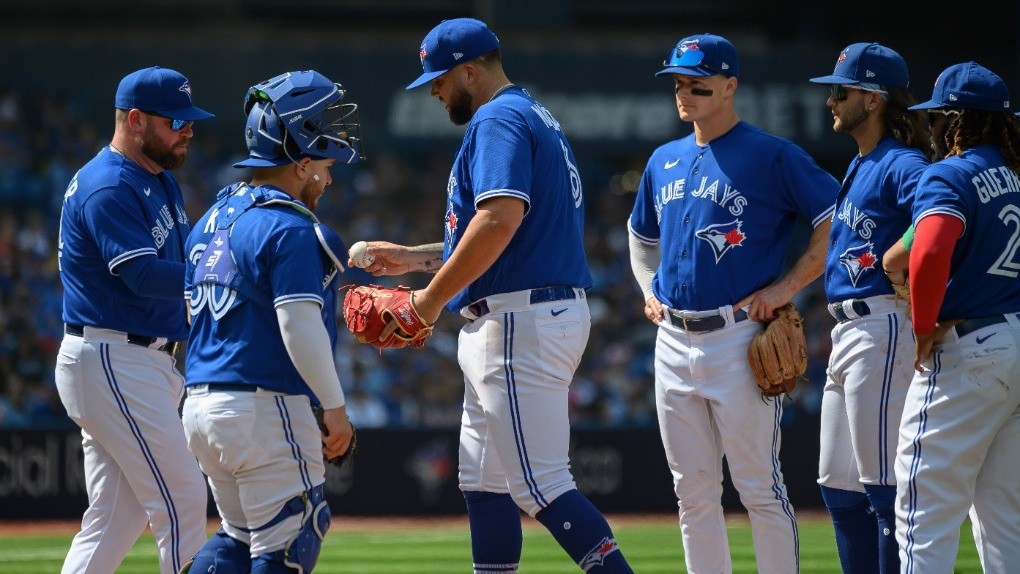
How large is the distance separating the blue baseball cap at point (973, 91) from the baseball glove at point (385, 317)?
2.01 meters

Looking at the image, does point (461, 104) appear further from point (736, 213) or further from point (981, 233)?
point (981, 233)

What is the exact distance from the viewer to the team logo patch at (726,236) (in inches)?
196

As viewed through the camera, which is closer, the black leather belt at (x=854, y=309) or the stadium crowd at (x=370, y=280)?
the black leather belt at (x=854, y=309)

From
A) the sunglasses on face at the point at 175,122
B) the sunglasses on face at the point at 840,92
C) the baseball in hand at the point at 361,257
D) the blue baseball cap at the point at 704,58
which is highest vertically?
the blue baseball cap at the point at 704,58

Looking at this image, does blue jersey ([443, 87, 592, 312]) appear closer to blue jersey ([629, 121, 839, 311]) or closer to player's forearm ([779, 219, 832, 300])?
blue jersey ([629, 121, 839, 311])

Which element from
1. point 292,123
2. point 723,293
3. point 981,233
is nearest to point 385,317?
point 292,123

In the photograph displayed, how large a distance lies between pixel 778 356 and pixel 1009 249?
937 millimetres

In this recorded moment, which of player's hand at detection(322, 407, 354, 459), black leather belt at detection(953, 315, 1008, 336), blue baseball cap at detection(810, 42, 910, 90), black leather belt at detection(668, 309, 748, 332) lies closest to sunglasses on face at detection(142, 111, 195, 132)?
player's hand at detection(322, 407, 354, 459)

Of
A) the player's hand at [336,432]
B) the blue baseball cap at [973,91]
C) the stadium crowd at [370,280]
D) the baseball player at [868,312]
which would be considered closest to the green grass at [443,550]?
the stadium crowd at [370,280]

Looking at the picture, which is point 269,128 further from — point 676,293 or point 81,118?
point 81,118

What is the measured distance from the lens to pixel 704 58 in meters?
5.01

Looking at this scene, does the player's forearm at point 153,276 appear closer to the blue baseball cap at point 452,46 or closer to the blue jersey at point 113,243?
the blue jersey at point 113,243

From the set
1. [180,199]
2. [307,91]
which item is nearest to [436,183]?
[180,199]

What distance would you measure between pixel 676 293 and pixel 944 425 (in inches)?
48.8
